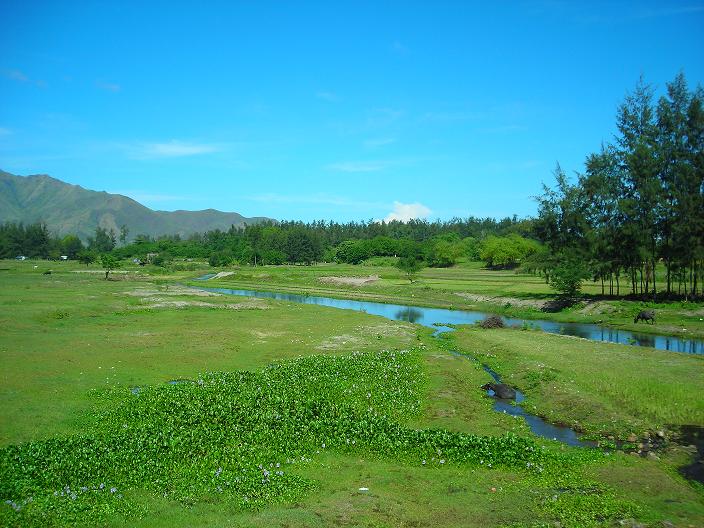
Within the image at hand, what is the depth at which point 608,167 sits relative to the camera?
57938 millimetres

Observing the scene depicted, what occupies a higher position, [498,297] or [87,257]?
[87,257]

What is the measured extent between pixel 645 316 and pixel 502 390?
1117 inches

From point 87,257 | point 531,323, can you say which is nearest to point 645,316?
point 531,323

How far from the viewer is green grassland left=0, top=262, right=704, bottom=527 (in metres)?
12.3

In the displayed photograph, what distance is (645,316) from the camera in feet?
145

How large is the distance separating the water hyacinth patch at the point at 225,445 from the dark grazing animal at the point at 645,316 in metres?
30.3

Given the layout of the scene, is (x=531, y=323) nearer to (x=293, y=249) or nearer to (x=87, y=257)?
(x=293, y=249)

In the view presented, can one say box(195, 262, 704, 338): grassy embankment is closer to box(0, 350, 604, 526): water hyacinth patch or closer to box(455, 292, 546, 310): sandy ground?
box(455, 292, 546, 310): sandy ground

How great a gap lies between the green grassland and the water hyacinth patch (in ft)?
0.20

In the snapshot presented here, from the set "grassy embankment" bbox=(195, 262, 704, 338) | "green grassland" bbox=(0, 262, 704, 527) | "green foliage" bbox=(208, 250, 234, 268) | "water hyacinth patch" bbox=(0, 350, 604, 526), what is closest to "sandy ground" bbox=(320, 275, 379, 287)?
"grassy embankment" bbox=(195, 262, 704, 338)

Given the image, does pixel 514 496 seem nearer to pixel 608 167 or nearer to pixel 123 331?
pixel 123 331

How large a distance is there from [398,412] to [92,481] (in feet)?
36.3

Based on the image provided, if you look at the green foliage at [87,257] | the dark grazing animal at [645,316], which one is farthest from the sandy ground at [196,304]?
the green foliage at [87,257]

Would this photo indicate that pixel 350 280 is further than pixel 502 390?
Yes
